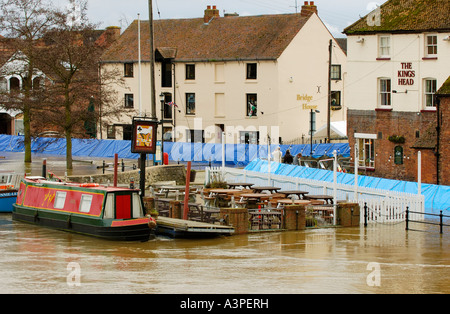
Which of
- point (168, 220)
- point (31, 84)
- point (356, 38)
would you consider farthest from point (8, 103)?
point (168, 220)

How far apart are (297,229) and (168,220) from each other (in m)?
4.62

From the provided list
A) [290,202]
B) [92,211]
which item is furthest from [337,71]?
[92,211]

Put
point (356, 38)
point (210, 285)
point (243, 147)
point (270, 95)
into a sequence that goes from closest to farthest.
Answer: point (210, 285) → point (356, 38) → point (243, 147) → point (270, 95)

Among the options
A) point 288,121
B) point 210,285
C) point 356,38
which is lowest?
point 210,285

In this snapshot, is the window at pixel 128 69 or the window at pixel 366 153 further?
the window at pixel 128 69

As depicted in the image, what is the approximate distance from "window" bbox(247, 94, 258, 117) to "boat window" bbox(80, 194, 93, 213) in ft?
130

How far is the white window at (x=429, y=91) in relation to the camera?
45.5 metres

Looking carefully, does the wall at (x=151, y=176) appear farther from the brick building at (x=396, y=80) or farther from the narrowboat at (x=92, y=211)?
the brick building at (x=396, y=80)

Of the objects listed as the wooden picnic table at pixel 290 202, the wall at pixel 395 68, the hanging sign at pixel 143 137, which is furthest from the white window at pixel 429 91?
the hanging sign at pixel 143 137

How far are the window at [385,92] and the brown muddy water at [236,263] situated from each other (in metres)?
19.9

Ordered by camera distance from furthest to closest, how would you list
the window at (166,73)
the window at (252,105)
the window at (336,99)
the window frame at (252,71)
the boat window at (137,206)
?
the window at (336,99) < the window at (166,73) < the window at (252,105) < the window frame at (252,71) < the boat window at (137,206)

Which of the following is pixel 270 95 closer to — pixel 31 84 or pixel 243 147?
pixel 243 147

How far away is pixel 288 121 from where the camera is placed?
65750mm

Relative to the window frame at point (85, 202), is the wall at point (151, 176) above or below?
above
